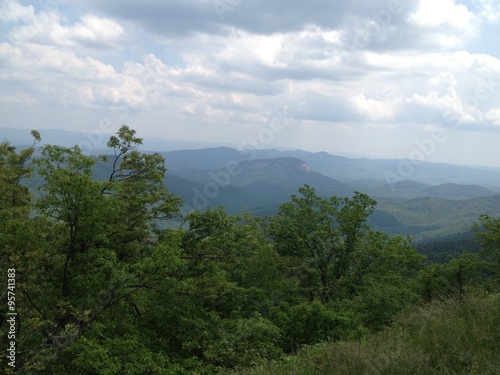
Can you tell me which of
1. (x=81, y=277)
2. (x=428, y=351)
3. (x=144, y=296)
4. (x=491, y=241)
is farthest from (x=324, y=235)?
(x=428, y=351)

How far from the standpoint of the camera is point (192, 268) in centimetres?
1784

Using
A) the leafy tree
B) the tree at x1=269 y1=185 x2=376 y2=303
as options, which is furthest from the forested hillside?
the leafy tree

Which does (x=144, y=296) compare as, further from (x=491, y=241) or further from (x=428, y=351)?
(x=491, y=241)

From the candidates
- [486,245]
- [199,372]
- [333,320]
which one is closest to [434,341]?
[199,372]

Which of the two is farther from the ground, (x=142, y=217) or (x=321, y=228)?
(x=142, y=217)

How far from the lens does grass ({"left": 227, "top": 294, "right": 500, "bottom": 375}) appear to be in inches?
237

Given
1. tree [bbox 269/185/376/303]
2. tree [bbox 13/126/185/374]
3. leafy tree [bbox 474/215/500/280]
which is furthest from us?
leafy tree [bbox 474/215/500/280]

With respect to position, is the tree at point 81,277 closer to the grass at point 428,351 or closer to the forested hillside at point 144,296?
the forested hillside at point 144,296

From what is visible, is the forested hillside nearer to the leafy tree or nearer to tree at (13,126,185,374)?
tree at (13,126,185,374)

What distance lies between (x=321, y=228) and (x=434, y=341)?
23255 millimetres

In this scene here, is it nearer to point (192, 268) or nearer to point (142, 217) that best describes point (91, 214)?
point (142, 217)

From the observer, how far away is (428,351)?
6.57 meters

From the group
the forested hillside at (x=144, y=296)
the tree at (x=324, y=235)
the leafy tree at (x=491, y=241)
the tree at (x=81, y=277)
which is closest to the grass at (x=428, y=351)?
the forested hillside at (x=144, y=296)

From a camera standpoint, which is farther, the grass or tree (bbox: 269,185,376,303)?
tree (bbox: 269,185,376,303)
